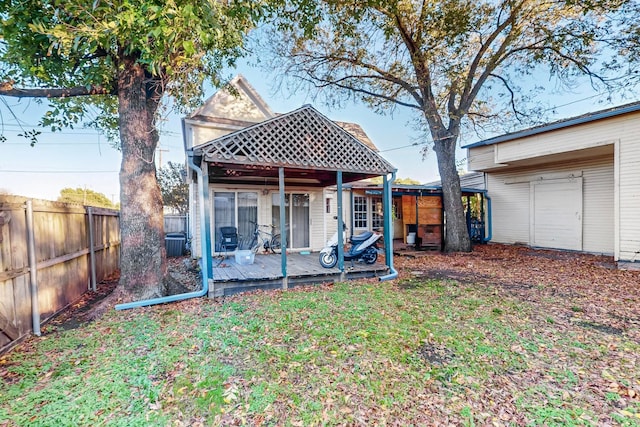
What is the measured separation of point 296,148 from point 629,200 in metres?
8.45

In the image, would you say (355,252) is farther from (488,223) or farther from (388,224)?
(488,223)

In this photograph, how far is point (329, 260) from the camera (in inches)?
261

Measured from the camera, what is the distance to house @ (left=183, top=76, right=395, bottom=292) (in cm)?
524

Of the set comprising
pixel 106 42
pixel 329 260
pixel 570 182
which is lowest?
pixel 329 260

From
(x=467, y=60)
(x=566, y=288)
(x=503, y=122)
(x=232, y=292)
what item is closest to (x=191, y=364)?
(x=232, y=292)

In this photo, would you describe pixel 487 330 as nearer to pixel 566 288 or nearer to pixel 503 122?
pixel 566 288

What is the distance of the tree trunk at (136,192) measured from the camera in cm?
486

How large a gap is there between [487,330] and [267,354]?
2.79 meters

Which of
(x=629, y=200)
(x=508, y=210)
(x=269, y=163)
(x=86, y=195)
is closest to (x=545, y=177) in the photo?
(x=508, y=210)

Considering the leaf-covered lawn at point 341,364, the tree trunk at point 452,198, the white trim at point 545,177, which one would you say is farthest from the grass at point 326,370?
the white trim at point 545,177

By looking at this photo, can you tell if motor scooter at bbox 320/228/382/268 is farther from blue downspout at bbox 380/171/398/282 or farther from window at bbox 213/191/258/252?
window at bbox 213/191/258/252

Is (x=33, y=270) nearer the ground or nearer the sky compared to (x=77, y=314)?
nearer the sky

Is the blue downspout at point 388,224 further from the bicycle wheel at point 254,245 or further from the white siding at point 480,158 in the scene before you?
the white siding at point 480,158

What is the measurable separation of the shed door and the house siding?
0.18 meters
